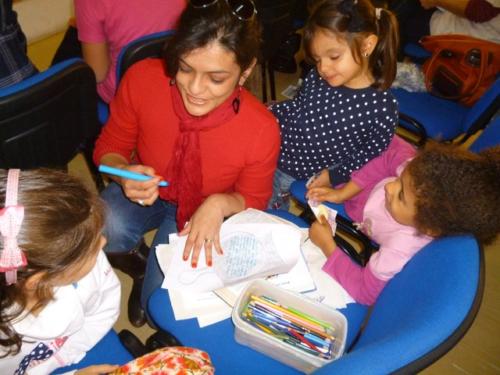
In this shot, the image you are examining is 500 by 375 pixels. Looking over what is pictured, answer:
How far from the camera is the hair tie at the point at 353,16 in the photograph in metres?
1.22

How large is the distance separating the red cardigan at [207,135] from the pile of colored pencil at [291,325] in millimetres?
361

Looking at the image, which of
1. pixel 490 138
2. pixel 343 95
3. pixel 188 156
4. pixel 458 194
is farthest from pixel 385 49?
pixel 188 156

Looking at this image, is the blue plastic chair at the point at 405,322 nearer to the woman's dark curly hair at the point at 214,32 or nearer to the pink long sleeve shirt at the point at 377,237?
the pink long sleeve shirt at the point at 377,237

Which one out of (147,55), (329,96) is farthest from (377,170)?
(147,55)

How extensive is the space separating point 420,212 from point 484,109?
90cm

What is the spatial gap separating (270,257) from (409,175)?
43cm

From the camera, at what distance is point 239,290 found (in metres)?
1.05

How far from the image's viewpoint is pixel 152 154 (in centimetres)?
124

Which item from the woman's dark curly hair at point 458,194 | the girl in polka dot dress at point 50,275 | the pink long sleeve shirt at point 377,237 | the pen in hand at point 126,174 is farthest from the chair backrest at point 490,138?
the girl in polka dot dress at point 50,275

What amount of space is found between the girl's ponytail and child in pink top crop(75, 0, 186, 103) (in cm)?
70

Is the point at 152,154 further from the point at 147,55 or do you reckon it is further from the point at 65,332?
the point at 65,332

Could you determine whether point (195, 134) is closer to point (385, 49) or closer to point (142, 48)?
point (142, 48)

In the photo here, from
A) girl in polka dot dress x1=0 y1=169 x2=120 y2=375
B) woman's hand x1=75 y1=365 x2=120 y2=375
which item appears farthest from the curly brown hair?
woman's hand x1=75 y1=365 x2=120 y2=375

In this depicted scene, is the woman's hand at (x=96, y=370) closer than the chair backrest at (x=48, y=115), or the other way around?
the woman's hand at (x=96, y=370)
